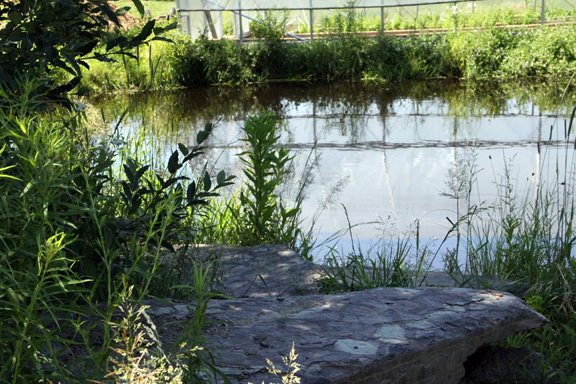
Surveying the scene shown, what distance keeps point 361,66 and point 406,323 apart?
10956mm

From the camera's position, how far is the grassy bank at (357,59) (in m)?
11.7

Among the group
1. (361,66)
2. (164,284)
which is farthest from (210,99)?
(164,284)

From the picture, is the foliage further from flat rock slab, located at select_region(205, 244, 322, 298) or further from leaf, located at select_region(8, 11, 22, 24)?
leaf, located at select_region(8, 11, 22, 24)

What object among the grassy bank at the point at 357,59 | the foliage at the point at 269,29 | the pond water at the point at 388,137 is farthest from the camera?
the foliage at the point at 269,29

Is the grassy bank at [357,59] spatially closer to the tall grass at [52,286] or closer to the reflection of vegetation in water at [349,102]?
the reflection of vegetation in water at [349,102]

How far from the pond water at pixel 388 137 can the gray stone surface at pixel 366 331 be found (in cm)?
93

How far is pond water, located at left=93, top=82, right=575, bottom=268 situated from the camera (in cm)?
454

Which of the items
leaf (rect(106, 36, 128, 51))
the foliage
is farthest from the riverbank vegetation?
the foliage

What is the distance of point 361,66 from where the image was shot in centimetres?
1244

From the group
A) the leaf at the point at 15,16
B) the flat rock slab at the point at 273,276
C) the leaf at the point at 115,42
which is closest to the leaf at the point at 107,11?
the leaf at the point at 115,42

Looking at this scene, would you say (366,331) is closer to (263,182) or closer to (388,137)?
(263,182)

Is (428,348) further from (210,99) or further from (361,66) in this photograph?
(361,66)

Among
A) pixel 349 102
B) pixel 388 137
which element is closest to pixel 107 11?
pixel 388 137

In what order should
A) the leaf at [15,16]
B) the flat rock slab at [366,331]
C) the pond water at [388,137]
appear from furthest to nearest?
the pond water at [388,137], the leaf at [15,16], the flat rock slab at [366,331]
